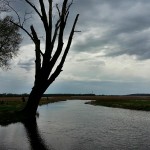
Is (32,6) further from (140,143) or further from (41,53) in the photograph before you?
(140,143)

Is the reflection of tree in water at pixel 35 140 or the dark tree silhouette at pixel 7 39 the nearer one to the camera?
the reflection of tree in water at pixel 35 140

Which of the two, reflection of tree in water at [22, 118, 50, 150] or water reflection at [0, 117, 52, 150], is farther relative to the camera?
water reflection at [0, 117, 52, 150]

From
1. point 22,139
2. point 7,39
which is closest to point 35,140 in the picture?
point 22,139

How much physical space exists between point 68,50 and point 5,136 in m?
15.4

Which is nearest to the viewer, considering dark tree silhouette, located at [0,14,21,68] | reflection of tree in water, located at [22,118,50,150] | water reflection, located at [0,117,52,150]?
reflection of tree in water, located at [22,118,50,150]

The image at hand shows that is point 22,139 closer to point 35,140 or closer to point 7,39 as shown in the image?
point 35,140

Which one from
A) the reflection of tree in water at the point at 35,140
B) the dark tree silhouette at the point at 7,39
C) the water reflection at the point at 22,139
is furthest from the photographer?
the dark tree silhouette at the point at 7,39

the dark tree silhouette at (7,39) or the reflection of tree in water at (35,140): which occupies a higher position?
the dark tree silhouette at (7,39)

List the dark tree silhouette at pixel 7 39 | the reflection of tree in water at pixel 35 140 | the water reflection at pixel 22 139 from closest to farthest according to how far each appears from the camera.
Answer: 1. the reflection of tree in water at pixel 35 140
2. the water reflection at pixel 22 139
3. the dark tree silhouette at pixel 7 39

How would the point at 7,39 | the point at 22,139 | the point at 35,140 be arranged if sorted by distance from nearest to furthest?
the point at 35,140
the point at 22,139
the point at 7,39

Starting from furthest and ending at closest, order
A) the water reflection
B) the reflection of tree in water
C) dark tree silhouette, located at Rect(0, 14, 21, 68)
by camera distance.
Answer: dark tree silhouette, located at Rect(0, 14, 21, 68) < the water reflection < the reflection of tree in water

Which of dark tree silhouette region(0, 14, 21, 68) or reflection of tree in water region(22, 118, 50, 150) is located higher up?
dark tree silhouette region(0, 14, 21, 68)

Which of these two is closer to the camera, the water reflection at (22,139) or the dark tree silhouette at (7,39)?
the water reflection at (22,139)

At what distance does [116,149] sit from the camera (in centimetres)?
2019
